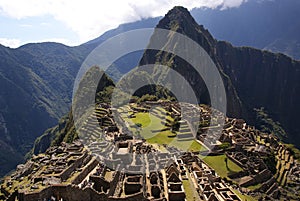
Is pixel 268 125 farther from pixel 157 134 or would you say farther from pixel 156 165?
pixel 156 165

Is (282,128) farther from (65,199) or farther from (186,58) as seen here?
(65,199)

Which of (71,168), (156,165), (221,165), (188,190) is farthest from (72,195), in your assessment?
(221,165)

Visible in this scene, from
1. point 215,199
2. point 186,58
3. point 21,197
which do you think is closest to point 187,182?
point 215,199

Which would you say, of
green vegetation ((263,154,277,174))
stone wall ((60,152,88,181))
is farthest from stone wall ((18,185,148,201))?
green vegetation ((263,154,277,174))

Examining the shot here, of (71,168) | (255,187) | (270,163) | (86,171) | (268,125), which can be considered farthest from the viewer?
(268,125)

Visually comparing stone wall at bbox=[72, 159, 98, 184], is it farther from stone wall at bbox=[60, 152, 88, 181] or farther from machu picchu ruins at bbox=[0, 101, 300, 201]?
stone wall at bbox=[60, 152, 88, 181]

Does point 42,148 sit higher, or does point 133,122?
point 133,122

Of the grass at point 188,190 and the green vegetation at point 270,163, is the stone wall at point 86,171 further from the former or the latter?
the green vegetation at point 270,163

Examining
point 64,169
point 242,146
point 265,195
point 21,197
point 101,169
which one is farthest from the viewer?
point 242,146
